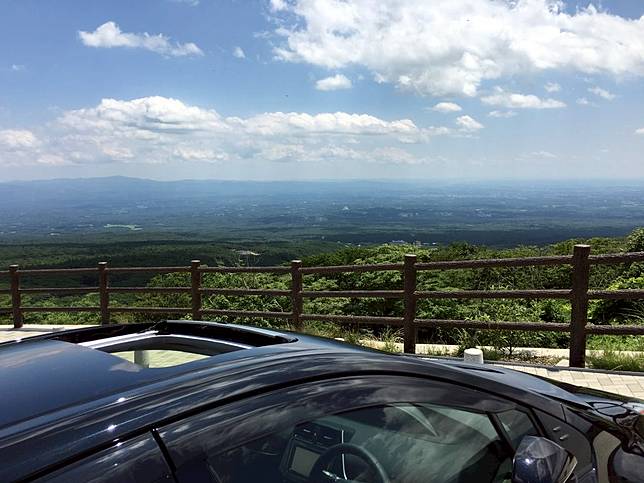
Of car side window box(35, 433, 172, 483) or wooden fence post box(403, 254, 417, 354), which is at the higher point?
car side window box(35, 433, 172, 483)

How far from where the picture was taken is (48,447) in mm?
1150

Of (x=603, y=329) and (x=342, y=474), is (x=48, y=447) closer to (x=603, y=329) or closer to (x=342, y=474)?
(x=342, y=474)

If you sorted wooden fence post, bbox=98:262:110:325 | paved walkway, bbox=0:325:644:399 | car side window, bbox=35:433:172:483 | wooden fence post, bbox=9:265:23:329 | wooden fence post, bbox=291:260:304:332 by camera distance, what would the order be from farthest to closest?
wooden fence post, bbox=9:265:23:329 → wooden fence post, bbox=98:262:110:325 → wooden fence post, bbox=291:260:304:332 → paved walkway, bbox=0:325:644:399 → car side window, bbox=35:433:172:483

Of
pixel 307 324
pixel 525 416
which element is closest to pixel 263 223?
pixel 307 324

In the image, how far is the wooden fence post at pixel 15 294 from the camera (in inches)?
424

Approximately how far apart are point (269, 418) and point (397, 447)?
1.63 ft

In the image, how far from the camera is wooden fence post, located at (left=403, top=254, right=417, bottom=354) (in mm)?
6949

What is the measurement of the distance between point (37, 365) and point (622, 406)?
2.42 meters

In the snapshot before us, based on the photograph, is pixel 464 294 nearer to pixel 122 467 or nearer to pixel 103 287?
pixel 122 467

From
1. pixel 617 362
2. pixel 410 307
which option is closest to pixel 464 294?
pixel 410 307

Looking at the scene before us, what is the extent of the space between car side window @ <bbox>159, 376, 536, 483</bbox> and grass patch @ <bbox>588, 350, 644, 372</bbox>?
4.80 meters

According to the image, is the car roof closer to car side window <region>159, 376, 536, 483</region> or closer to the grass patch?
car side window <region>159, 376, 536, 483</region>

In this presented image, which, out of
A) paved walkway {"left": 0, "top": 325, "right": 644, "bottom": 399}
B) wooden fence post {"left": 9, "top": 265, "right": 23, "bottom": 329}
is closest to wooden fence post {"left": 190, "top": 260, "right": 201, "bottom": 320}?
paved walkway {"left": 0, "top": 325, "right": 644, "bottom": 399}

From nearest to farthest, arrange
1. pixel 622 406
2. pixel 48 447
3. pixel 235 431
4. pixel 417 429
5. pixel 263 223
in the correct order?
pixel 48 447 → pixel 235 431 → pixel 417 429 → pixel 622 406 → pixel 263 223
